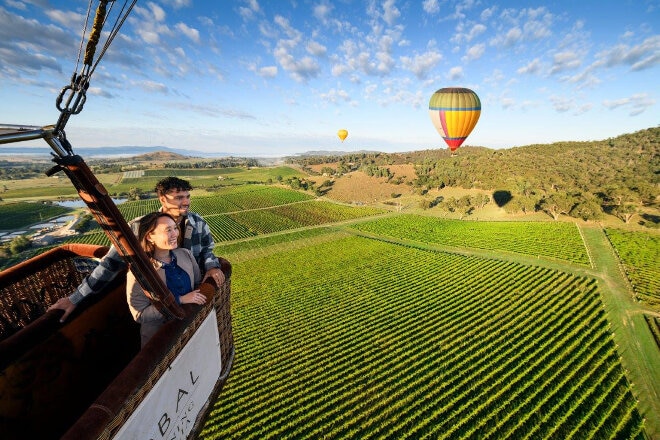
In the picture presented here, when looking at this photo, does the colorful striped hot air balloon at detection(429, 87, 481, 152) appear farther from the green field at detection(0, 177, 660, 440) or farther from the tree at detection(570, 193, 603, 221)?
the tree at detection(570, 193, 603, 221)

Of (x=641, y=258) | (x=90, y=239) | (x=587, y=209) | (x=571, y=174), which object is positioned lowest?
(x=90, y=239)

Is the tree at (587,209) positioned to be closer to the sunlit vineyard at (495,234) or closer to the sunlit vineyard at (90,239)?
the sunlit vineyard at (495,234)

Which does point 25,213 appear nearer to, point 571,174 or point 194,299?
point 194,299

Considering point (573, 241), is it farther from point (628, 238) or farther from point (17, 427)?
point (17, 427)

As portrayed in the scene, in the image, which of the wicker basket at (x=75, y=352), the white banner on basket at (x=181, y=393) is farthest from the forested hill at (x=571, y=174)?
the wicker basket at (x=75, y=352)

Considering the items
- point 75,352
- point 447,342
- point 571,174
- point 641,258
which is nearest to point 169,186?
point 75,352

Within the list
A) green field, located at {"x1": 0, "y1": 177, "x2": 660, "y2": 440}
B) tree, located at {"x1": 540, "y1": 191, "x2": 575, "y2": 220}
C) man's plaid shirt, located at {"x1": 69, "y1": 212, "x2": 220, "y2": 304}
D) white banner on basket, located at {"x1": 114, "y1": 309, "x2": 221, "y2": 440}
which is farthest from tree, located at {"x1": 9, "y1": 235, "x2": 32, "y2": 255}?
tree, located at {"x1": 540, "y1": 191, "x2": 575, "y2": 220}
